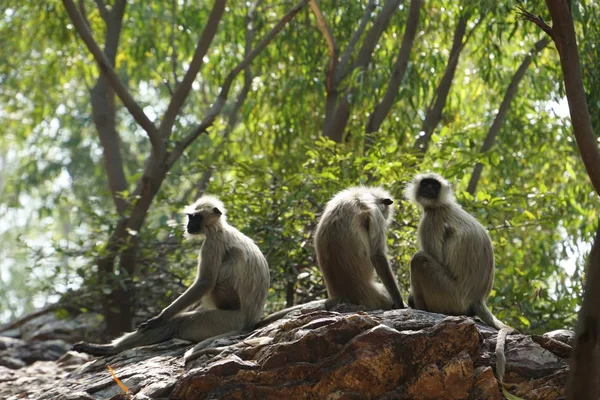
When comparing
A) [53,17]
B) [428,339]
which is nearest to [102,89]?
[53,17]

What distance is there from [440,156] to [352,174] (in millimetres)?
1091

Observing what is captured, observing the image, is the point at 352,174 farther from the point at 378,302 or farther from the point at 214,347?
the point at 214,347

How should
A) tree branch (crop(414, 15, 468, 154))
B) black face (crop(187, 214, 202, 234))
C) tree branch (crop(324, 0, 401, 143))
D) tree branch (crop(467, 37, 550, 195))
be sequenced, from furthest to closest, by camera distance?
tree branch (crop(414, 15, 468, 154)), tree branch (crop(324, 0, 401, 143)), tree branch (crop(467, 37, 550, 195)), black face (crop(187, 214, 202, 234))

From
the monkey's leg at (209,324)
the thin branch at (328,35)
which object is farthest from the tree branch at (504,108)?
the monkey's leg at (209,324)

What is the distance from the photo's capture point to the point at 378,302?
7.23 metres

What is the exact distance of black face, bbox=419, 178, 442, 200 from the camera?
7.21 metres

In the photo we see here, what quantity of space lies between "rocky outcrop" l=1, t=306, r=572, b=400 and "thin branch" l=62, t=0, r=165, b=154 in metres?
4.92

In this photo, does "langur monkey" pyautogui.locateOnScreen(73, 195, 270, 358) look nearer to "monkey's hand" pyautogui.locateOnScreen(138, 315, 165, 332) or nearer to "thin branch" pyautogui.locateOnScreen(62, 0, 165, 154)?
"monkey's hand" pyautogui.locateOnScreen(138, 315, 165, 332)

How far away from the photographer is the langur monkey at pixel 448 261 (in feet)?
22.5

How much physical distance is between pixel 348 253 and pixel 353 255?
43 mm

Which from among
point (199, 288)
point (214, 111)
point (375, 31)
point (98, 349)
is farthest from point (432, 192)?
point (375, 31)

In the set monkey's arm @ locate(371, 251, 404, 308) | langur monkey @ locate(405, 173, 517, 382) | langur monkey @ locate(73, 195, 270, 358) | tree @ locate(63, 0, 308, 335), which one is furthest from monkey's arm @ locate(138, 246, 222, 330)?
tree @ locate(63, 0, 308, 335)

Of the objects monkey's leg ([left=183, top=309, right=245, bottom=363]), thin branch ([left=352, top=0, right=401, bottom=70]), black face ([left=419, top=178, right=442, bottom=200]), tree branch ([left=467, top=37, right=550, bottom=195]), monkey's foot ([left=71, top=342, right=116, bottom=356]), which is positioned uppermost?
thin branch ([left=352, top=0, right=401, bottom=70])

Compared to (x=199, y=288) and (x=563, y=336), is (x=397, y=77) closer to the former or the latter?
(x=199, y=288)
